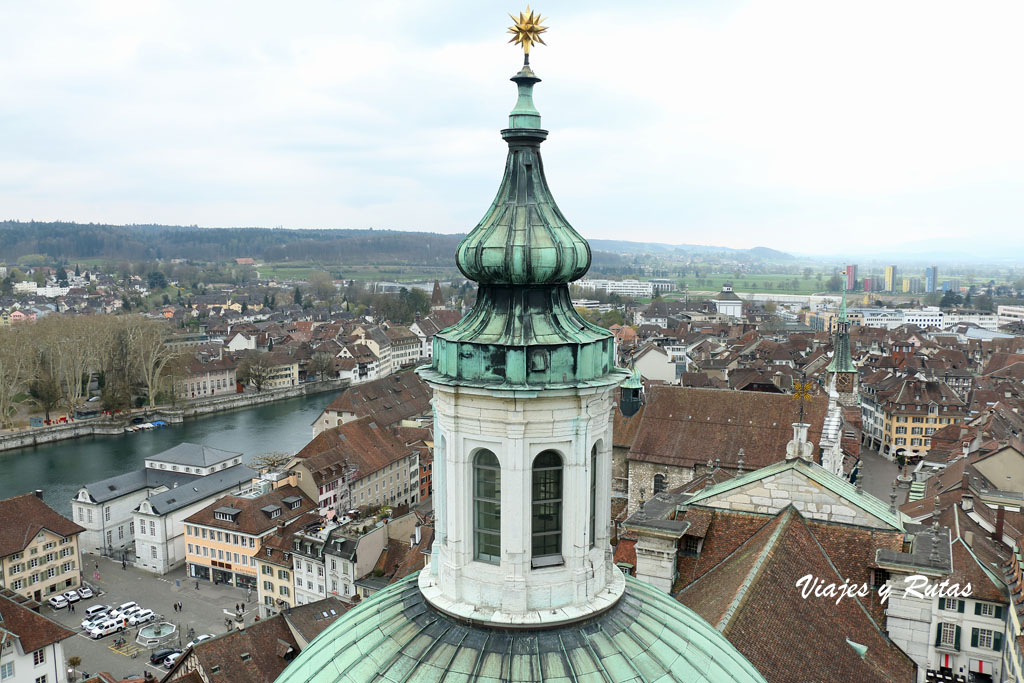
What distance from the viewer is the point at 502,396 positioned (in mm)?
6285

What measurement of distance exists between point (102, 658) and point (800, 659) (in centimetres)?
2825

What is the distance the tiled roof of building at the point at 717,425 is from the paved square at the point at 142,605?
64.2 ft

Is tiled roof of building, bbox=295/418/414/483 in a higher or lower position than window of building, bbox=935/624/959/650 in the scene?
higher

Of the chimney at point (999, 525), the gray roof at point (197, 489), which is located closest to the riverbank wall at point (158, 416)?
the gray roof at point (197, 489)

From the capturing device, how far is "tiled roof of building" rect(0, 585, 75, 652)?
25812 mm

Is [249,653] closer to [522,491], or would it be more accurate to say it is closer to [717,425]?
[522,491]

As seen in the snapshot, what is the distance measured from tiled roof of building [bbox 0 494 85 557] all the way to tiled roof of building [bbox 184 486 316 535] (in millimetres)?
5476

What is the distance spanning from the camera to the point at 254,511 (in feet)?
128

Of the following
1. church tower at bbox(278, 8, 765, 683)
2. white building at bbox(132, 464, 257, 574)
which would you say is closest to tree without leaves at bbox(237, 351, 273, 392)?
white building at bbox(132, 464, 257, 574)

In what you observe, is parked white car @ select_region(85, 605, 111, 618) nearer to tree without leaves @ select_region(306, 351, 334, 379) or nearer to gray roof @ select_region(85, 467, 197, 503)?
gray roof @ select_region(85, 467, 197, 503)

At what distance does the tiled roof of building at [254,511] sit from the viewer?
38.2 metres

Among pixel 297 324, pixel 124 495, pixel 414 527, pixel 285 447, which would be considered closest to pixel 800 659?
pixel 414 527

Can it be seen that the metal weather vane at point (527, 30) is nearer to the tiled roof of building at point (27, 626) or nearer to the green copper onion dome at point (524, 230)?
the green copper onion dome at point (524, 230)

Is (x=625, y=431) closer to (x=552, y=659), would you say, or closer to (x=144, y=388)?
(x=552, y=659)
